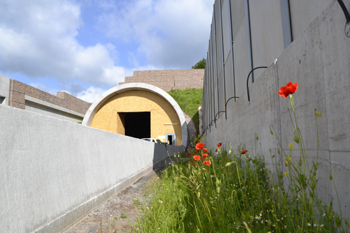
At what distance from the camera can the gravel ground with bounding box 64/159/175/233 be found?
384 cm

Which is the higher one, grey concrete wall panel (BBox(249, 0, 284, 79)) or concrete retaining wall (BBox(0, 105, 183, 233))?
grey concrete wall panel (BBox(249, 0, 284, 79))

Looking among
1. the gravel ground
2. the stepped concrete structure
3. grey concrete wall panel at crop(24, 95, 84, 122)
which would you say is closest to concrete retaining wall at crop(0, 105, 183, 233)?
the gravel ground

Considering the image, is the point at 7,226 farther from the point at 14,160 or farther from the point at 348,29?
the point at 348,29

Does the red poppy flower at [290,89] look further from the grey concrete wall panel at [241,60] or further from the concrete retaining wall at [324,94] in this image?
the grey concrete wall panel at [241,60]

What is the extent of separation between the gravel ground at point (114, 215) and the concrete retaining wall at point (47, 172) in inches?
6.2

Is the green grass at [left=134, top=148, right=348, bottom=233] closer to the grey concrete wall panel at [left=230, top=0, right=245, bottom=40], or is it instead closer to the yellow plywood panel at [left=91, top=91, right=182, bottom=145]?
the grey concrete wall panel at [left=230, top=0, right=245, bottom=40]

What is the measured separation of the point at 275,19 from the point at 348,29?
8.37ft

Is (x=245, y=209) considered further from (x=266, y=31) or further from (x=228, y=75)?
(x=228, y=75)

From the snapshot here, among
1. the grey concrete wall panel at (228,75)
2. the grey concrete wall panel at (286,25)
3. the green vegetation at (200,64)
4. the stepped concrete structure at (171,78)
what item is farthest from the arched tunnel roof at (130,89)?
the green vegetation at (200,64)

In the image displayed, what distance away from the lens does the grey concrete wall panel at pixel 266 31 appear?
13.3ft

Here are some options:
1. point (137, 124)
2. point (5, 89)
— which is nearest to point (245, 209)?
point (5, 89)

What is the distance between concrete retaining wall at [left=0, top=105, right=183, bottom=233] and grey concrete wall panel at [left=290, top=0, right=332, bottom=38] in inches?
129

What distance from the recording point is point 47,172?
3.60 m

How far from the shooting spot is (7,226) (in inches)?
108
